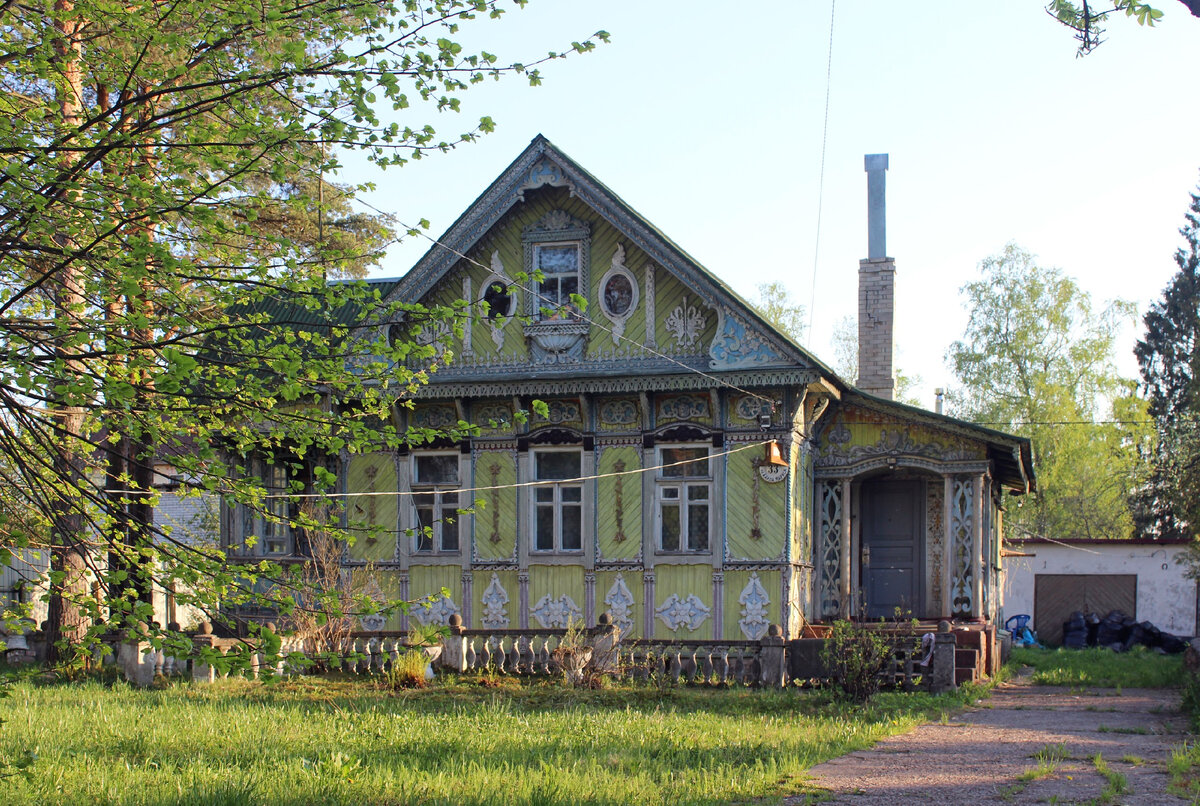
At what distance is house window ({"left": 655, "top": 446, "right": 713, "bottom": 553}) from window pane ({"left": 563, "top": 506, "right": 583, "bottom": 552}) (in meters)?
1.38

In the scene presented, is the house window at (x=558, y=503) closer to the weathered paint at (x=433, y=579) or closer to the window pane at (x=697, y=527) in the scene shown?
the weathered paint at (x=433, y=579)

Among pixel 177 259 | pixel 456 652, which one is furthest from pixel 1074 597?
pixel 177 259

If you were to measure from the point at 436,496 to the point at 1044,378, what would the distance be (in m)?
28.0

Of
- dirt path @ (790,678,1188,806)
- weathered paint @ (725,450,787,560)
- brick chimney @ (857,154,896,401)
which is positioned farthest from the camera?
brick chimney @ (857,154,896,401)

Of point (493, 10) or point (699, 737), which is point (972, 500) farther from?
point (493, 10)

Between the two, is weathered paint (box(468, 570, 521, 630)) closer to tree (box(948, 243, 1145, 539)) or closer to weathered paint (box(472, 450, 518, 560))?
weathered paint (box(472, 450, 518, 560))

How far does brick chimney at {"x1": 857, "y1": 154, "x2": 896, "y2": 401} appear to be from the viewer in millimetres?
21234

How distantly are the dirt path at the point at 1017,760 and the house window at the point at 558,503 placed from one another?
692 centimetres

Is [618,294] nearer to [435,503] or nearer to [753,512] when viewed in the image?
[753,512]

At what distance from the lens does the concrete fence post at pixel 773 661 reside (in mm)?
15906

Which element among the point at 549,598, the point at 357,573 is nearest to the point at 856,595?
the point at 549,598

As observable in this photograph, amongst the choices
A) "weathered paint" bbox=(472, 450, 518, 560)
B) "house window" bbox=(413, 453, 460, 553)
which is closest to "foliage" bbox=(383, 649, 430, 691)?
"weathered paint" bbox=(472, 450, 518, 560)

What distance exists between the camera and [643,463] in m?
18.7

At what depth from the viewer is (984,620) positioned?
19219 mm
